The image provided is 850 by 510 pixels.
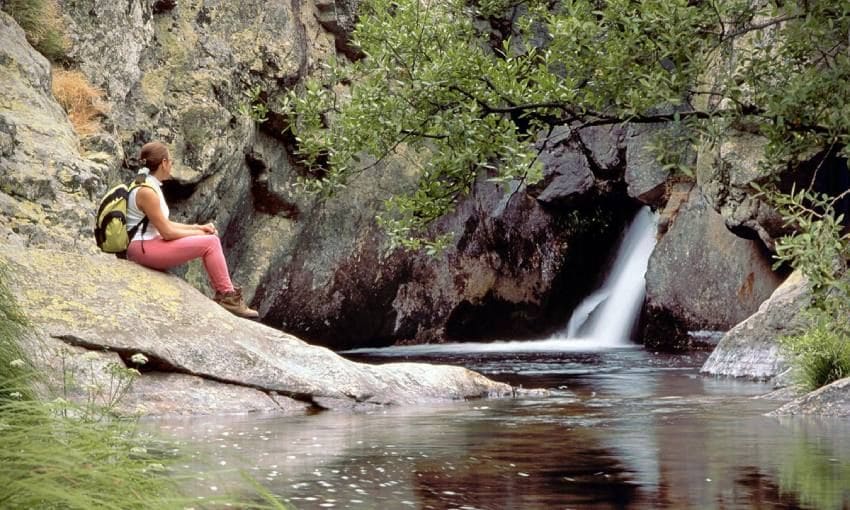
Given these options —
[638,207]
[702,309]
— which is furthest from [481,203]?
[702,309]

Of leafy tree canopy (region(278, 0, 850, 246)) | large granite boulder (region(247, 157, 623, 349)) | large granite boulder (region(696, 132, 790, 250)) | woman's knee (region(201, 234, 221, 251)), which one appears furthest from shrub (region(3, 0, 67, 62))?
large granite boulder (region(696, 132, 790, 250))

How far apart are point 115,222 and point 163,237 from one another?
1.76 feet

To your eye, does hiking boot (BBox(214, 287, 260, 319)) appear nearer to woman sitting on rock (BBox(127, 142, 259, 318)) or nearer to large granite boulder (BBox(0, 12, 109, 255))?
woman sitting on rock (BBox(127, 142, 259, 318))

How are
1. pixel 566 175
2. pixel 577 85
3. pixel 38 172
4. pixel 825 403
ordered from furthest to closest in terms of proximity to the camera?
pixel 566 175, pixel 38 172, pixel 825 403, pixel 577 85

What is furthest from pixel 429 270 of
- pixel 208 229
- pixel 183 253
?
pixel 183 253

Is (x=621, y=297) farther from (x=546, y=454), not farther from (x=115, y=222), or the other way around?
(x=546, y=454)

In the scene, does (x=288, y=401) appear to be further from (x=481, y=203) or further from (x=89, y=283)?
(x=481, y=203)

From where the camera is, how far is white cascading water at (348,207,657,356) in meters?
30.6

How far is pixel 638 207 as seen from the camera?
34.1m

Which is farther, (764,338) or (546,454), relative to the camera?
(764,338)

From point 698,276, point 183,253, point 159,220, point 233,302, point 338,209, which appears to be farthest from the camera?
point 338,209

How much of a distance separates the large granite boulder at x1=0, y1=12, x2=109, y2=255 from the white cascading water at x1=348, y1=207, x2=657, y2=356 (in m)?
12.7

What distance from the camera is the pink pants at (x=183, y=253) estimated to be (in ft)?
49.0

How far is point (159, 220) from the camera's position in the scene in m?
14.6
